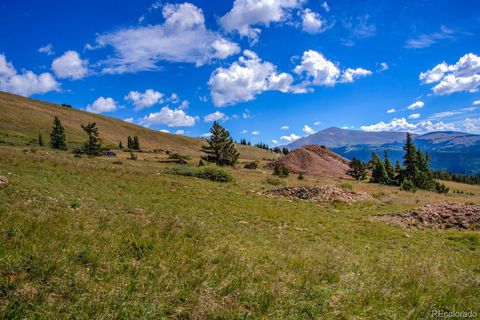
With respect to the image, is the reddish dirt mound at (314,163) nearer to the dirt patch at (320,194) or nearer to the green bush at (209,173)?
the green bush at (209,173)

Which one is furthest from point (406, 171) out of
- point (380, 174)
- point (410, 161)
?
point (380, 174)

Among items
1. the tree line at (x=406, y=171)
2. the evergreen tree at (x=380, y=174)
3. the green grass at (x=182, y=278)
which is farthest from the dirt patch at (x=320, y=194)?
the evergreen tree at (x=380, y=174)

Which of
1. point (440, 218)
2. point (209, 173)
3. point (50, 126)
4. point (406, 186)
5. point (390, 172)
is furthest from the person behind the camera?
point (50, 126)

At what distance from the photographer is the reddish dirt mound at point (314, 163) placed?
227 feet

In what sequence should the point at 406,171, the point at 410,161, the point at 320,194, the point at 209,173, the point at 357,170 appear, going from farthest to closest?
1. the point at 357,170
2. the point at 406,171
3. the point at 410,161
4. the point at 209,173
5. the point at 320,194

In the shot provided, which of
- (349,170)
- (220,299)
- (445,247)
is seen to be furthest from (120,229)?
(349,170)

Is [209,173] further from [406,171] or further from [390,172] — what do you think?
[390,172]

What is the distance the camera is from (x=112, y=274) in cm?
568

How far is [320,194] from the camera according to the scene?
27.2m

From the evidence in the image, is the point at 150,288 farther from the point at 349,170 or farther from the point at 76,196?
the point at 349,170

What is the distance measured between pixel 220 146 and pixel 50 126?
284ft

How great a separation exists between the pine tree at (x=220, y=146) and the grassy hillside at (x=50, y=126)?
50553 millimetres

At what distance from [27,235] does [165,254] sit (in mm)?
3150

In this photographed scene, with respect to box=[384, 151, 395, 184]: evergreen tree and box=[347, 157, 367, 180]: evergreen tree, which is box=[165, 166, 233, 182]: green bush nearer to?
box=[347, 157, 367, 180]: evergreen tree
